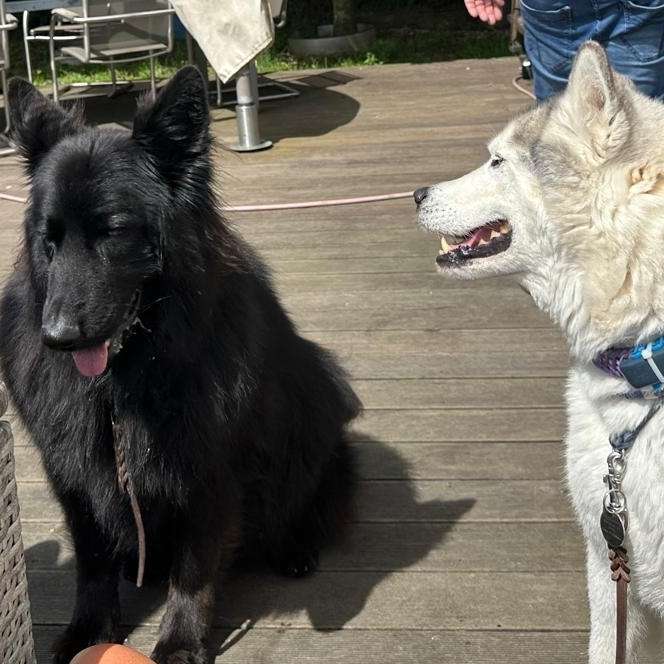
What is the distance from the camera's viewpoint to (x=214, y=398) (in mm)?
1899

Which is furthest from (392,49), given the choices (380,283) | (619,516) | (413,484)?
(619,516)

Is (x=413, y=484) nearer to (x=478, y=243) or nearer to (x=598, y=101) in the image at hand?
(x=478, y=243)

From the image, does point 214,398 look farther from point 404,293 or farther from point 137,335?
point 404,293

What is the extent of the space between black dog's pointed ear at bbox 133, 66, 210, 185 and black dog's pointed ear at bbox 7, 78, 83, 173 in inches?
7.0

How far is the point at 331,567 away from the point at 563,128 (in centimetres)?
120

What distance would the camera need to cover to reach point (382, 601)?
→ 208 centimetres

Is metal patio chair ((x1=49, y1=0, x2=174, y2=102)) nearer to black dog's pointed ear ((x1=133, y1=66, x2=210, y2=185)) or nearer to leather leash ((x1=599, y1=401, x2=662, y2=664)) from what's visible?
black dog's pointed ear ((x1=133, y1=66, x2=210, y2=185))

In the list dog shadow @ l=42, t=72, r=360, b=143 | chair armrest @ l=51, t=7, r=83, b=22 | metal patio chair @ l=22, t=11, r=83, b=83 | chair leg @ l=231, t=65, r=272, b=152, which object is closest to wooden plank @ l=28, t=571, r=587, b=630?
chair leg @ l=231, t=65, r=272, b=152

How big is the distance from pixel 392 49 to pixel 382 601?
26.6 feet

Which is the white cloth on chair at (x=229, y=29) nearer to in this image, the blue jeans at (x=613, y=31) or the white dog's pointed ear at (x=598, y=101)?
the blue jeans at (x=613, y=31)

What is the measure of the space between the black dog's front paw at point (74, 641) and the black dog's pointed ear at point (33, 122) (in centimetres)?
99

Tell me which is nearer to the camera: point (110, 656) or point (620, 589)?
point (620, 589)

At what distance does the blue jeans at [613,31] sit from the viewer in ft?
7.65

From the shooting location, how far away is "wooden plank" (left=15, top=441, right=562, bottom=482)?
2514 mm
